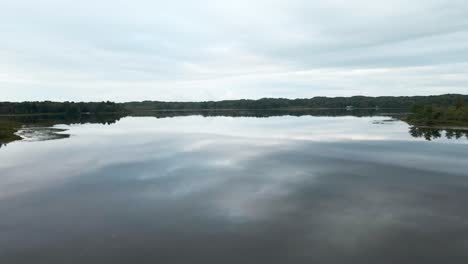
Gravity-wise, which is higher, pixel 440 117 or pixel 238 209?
pixel 440 117

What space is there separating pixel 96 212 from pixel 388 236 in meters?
16.8

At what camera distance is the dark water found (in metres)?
16.0

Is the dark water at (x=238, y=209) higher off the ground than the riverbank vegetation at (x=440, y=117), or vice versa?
the riverbank vegetation at (x=440, y=117)

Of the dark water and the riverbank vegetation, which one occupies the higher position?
the riverbank vegetation

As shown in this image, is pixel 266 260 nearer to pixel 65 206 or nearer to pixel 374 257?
pixel 374 257

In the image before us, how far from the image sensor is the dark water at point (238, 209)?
15977 mm

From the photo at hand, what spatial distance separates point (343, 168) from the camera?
3334 cm

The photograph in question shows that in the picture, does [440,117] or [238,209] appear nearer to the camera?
[238,209]

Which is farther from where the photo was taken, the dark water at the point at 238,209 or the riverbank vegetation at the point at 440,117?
the riverbank vegetation at the point at 440,117

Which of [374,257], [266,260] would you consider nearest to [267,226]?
[266,260]

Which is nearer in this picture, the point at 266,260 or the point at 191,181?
the point at 266,260

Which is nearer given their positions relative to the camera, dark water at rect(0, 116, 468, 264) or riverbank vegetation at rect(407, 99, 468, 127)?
dark water at rect(0, 116, 468, 264)

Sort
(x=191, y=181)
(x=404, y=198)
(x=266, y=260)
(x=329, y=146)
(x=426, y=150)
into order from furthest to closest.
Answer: (x=329, y=146), (x=426, y=150), (x=191, y=181), (x=404, y=198), (x=266, y=260)

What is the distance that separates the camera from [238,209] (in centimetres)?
2175
